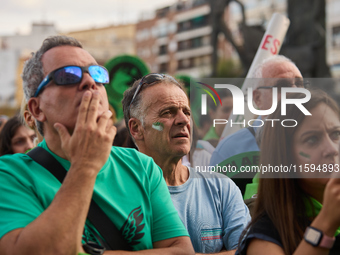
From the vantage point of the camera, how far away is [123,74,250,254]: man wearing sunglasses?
275cm

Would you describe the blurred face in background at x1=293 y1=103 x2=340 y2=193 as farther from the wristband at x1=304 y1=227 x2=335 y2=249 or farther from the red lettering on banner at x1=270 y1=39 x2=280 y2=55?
the red lettering on banner at x1=270 y1=39 x2=280 y2=55

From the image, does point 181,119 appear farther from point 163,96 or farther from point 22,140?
point 22,140

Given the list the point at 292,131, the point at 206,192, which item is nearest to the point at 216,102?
the point at 206,192

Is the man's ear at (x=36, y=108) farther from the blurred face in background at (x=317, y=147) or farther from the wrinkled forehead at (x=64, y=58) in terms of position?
the blurred face in background at (x=317, y=147)

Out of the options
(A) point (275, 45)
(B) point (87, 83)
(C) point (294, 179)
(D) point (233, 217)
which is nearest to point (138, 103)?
(D) point (233, 217)

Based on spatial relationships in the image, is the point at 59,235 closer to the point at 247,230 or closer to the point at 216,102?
the point at 247,230

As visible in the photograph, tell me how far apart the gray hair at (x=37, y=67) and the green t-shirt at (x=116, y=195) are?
257mm

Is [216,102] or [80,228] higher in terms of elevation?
[216,102]

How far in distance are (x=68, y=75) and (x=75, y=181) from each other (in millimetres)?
490

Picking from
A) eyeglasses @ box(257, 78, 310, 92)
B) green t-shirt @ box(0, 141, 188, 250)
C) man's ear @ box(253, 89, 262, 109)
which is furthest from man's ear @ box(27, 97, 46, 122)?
eyeglasses @ box(257, 78, 310, 92)

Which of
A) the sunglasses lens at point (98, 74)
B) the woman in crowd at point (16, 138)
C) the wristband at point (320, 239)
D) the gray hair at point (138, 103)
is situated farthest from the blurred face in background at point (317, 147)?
the woman in crowd at point (16, 138)

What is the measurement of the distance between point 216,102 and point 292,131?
87 cm

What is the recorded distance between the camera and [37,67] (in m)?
2.28

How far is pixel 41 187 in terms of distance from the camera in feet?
6.55
